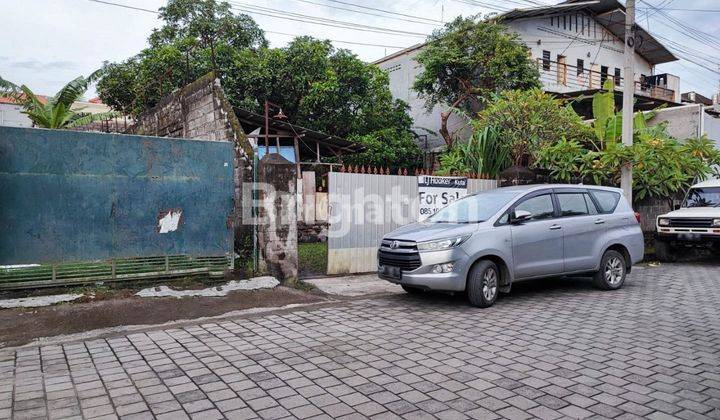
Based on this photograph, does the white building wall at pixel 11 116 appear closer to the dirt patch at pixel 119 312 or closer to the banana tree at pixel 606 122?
the dirt patch at pixel 119 312

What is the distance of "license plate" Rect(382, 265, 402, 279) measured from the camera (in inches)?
281

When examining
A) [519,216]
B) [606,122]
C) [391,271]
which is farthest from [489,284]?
[606,122]

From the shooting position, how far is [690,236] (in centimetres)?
1198

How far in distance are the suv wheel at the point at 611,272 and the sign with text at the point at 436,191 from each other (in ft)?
9.80

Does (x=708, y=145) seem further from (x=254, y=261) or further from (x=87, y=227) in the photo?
(x=87, y=227)

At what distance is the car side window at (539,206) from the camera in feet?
25.4

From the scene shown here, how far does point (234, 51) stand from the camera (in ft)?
69.2

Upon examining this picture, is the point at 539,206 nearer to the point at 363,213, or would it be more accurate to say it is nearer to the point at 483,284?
the point at 483,284

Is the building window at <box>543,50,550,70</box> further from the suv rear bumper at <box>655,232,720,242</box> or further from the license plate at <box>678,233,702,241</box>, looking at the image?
the license plate at <box>678,233,702,241</box>

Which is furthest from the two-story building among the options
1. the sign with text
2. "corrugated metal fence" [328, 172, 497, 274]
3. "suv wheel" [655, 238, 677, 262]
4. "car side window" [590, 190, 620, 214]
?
"car side window" [590, 190, 620, 214]

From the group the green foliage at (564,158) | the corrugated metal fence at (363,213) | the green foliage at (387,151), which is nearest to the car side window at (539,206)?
the corrugated metal fence at (363,213)

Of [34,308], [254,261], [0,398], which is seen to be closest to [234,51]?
[254,261]

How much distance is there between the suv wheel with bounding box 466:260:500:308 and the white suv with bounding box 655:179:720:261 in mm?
7644

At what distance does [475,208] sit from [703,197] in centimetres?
876
